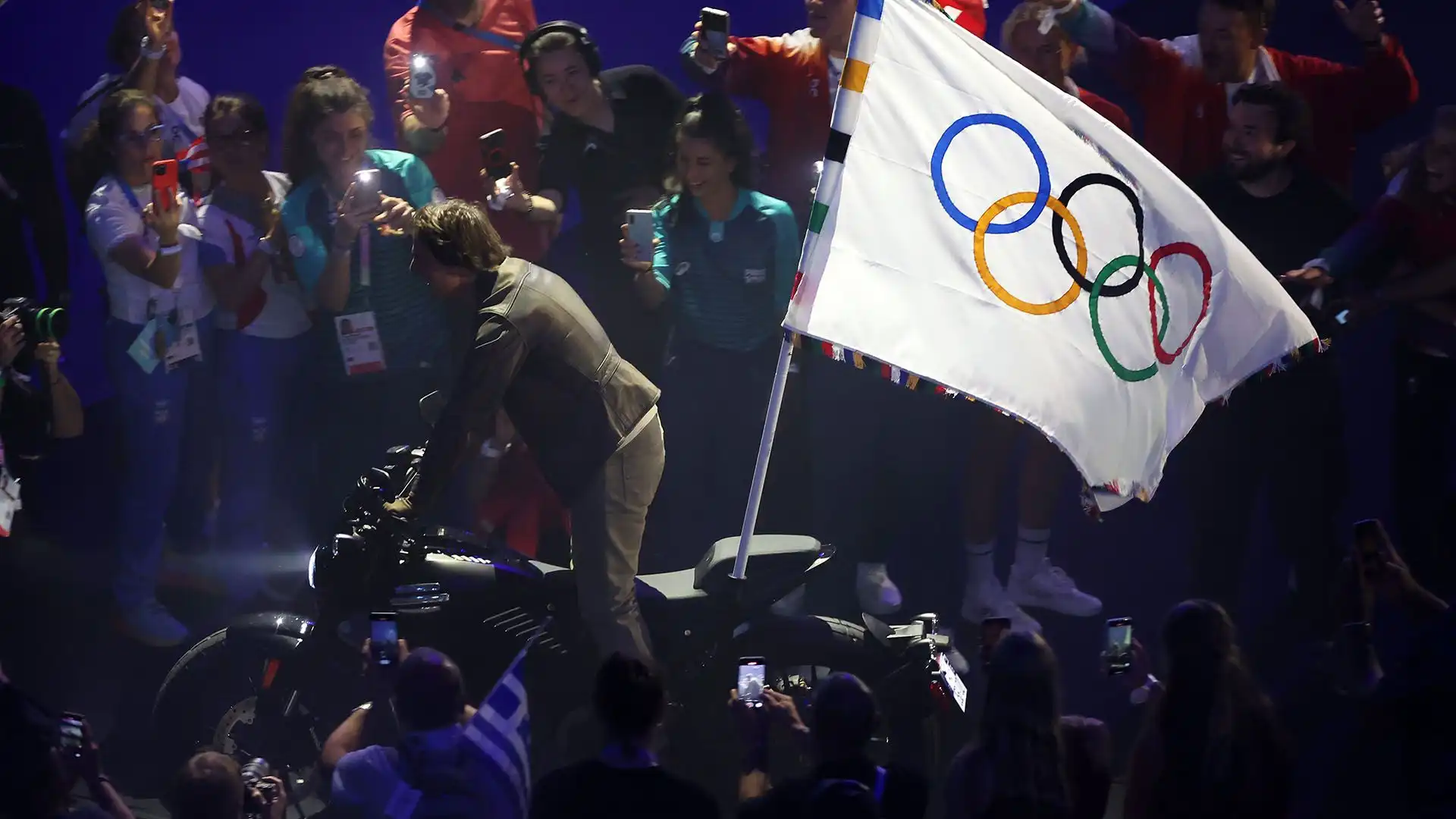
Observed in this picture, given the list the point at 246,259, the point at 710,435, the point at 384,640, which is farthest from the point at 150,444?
the point at 710,435

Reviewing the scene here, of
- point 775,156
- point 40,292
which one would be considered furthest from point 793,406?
point 40,292

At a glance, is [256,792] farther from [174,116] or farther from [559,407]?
[174,116]

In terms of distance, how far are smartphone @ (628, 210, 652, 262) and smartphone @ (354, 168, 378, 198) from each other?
3.38ft

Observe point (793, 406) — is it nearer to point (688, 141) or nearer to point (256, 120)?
point (688, 141)

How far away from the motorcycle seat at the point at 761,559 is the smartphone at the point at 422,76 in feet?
7.45

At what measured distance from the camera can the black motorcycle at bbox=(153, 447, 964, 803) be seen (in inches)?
207

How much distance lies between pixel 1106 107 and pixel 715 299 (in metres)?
1.84

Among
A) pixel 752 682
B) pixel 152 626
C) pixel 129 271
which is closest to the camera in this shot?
pixel 752 682

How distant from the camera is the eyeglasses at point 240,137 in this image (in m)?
6.18

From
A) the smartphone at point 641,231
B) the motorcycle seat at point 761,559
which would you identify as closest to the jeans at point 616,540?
the motorcycle seat at point 761,559

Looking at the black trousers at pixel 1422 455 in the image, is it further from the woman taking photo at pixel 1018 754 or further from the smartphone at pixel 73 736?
the smartphone at pixel 73 736

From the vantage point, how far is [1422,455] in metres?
6.64

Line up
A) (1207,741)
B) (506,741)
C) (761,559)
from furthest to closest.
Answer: (761,559) → (506,741) → (1207,741)

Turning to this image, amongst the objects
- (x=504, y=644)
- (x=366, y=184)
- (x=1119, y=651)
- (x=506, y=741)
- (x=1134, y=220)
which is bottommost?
(x=504, y=644)
